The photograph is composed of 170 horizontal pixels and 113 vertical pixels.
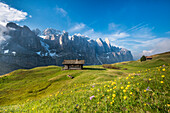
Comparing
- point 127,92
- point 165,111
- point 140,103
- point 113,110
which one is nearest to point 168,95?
point 165,111

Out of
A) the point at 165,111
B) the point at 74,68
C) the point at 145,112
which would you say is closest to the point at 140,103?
the point at 145,112

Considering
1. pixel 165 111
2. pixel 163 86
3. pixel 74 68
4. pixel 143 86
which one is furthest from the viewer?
pixel 74 68

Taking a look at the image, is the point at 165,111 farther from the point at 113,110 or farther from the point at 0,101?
the point at 0,101

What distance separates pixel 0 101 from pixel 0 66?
243149 mm

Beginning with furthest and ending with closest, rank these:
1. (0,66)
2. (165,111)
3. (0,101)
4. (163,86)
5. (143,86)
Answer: (0,66) → (0,101) → (143,86) → (163,86) → (165,111)

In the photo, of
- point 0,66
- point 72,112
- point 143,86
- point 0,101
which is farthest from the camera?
Result: point 0,66

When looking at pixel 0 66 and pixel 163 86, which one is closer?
pixel 163 86

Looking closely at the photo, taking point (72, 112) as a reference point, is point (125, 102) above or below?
above

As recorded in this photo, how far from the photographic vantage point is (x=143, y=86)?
531 cm

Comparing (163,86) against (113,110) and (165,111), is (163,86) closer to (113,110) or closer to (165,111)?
(165,111)

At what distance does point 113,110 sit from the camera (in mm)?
4195

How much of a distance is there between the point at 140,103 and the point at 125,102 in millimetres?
723

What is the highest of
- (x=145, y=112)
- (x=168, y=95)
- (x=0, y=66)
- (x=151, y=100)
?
(x=168, y=95)

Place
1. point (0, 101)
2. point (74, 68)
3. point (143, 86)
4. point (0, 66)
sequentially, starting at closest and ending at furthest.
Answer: point (143, 86)
point (0, 101)
point (74, 68)
point (0, 66)
